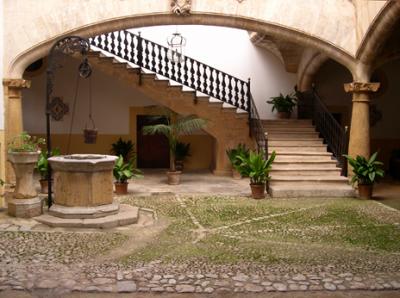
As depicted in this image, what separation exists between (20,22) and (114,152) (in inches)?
203

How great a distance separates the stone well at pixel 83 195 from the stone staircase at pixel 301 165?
11.9ft

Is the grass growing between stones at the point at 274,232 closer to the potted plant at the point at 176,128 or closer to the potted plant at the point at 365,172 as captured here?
the potted plant at the point at 365,172

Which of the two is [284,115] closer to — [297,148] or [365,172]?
[297,148]

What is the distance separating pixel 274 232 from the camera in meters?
6.33

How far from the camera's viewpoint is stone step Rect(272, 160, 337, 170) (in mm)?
10031

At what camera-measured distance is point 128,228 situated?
650cm

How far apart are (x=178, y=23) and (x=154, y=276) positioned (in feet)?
20.3

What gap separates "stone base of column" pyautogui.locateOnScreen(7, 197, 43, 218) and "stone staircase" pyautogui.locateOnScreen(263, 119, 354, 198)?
14.8 feet

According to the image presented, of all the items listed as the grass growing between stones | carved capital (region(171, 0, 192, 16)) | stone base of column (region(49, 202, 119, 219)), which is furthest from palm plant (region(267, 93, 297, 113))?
stone base of column (region(49, 202, 119, 219))

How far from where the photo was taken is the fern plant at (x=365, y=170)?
29.2 ft

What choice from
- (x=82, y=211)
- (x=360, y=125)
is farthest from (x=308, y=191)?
(x=82, y=211)

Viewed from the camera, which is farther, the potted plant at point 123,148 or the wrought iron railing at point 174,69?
the potted plant at point 123,148

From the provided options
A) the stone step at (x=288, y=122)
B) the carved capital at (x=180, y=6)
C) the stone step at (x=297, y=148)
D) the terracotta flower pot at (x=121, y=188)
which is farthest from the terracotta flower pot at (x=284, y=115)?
the terracotta flower pot at (x=121, y=188)

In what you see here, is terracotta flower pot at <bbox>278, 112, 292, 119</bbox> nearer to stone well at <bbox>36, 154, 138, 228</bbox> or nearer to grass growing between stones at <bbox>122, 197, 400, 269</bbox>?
grass growing between stones at <bbox>122, 197, 400, 269</bbox>
